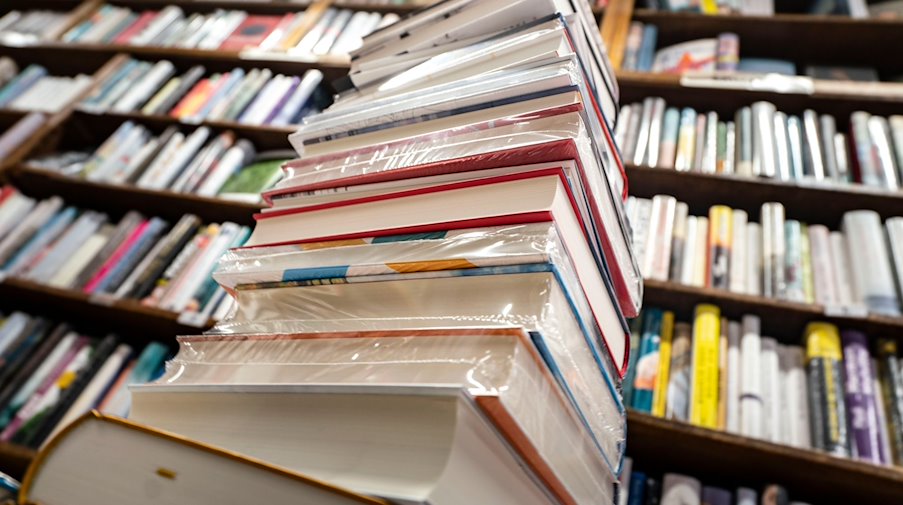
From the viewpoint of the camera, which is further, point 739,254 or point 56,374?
point 56,374

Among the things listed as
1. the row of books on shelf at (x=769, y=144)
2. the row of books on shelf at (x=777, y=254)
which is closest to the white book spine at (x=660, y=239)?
the row of books on shelf at (x=777, y=254)

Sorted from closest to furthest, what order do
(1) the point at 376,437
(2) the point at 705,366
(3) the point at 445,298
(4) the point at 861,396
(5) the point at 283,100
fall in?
(1) the point at 376,437 → (3) the point at 445,298 → (4) the point at 861,396 → (2) the point at 705,366 → (5) the point at 283,100

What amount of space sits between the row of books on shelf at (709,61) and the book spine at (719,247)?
496 millimetres

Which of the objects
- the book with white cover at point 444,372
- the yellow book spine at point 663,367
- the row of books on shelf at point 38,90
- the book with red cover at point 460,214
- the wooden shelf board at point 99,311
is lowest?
the book with white cover at point 444,372

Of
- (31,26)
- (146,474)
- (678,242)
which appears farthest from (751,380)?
(31,26)

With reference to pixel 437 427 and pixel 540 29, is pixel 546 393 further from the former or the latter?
pixel 540 29

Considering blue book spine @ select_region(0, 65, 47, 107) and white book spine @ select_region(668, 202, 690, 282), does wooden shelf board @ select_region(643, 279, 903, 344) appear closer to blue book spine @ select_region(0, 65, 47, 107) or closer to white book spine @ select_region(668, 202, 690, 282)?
white book spine @ select_region(668, 202, 690, 282)

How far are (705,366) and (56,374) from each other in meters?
1.58

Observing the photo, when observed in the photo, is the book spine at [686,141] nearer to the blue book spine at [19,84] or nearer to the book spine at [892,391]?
the book spine at [892,391]

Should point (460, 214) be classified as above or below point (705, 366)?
below

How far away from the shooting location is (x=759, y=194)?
1329mm

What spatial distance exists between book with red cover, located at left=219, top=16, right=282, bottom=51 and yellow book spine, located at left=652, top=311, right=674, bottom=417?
1.74 metres

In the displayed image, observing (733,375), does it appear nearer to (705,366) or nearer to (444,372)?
(705,366)

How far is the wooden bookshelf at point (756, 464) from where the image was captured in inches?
36.2
